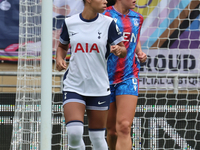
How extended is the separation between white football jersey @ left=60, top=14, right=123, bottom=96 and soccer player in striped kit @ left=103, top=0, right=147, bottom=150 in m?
0.45

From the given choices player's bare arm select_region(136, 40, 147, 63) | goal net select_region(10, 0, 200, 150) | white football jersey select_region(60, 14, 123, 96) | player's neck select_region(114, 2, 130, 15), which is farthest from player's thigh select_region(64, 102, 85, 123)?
player's neck select_region(114, 2, 130, 15)

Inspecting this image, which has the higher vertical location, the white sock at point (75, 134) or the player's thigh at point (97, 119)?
the player's thigh at point (97, 119)

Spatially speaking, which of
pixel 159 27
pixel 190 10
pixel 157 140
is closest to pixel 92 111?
pixel 157 140

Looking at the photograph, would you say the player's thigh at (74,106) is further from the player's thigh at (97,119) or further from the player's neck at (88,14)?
the player's neck at (88,14)

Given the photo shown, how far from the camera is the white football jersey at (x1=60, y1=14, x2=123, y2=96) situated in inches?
99.4

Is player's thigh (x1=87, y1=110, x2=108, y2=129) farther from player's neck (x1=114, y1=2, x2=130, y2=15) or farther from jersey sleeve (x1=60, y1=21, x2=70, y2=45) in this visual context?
player's neck (x1=114, y1=2, x2=130, y2=15)

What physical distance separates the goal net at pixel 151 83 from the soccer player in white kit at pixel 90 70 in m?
0.52

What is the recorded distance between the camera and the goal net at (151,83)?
3.41 m

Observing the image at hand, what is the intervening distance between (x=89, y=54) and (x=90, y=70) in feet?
0.40

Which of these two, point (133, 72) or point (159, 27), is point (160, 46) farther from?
point (133, 72)

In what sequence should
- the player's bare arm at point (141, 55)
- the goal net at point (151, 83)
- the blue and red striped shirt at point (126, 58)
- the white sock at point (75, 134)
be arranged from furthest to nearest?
the goal net at point (151, 83) < the player's bare arm at point (141, 55) < the blue and red striped shirt at point (126, 58) < the white sock at point (75, 134)

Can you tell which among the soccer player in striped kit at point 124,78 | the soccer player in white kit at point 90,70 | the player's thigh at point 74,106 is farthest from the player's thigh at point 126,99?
the player's thigh at point 74,106

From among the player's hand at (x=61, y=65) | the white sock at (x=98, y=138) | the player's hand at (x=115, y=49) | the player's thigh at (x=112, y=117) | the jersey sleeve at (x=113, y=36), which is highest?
the jersey sleeve at (x=113, y=36)

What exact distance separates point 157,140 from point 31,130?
5.87ft
